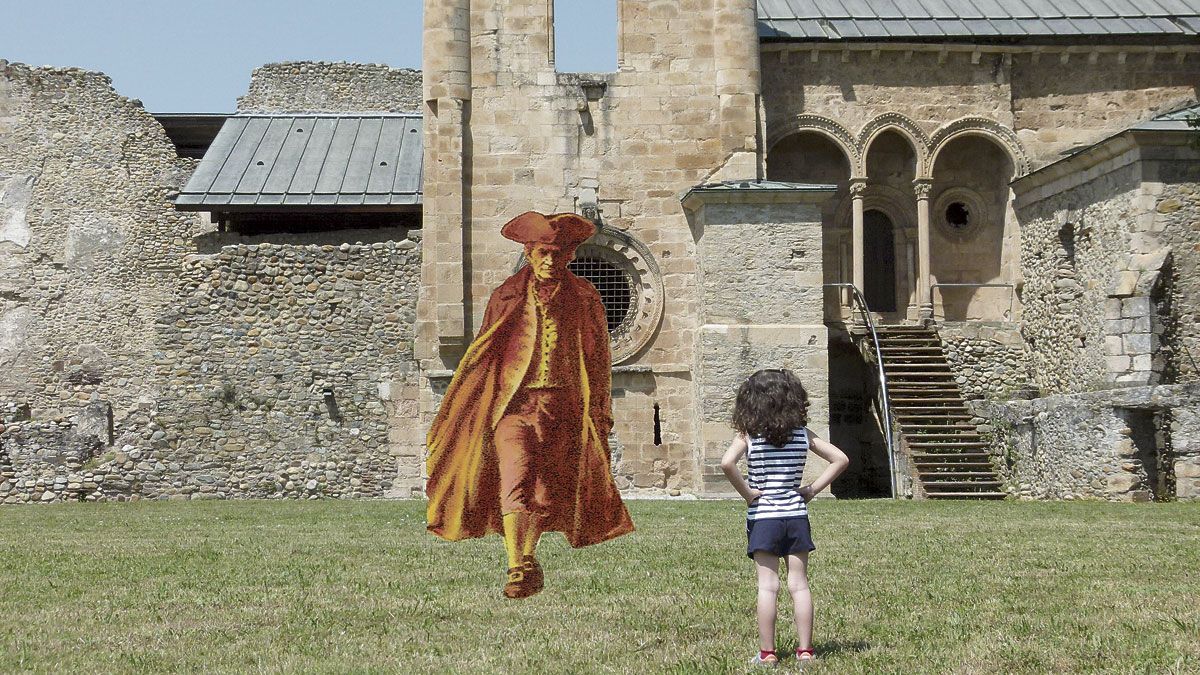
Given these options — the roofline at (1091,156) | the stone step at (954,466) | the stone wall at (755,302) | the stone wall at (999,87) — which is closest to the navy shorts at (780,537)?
the stone wall at (755,302)

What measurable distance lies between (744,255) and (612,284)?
209cm

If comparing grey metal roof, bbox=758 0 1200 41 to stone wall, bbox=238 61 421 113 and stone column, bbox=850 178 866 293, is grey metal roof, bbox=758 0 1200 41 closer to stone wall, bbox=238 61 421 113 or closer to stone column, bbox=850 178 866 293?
stone column, bbox=850 178 866 293

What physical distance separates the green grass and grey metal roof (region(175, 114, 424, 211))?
37.0 feet

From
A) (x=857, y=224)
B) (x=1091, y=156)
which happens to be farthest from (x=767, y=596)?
(x=857, y=224)

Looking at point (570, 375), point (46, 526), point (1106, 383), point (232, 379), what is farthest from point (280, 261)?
point (570, 375)

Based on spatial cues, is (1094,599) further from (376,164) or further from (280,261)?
(376,164)

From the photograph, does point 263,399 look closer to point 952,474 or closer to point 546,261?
point 952,474

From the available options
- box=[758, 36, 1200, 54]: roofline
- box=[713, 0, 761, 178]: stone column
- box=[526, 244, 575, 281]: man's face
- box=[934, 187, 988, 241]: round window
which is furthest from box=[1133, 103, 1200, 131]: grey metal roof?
box=[526, 244, 575, 281]: man's face

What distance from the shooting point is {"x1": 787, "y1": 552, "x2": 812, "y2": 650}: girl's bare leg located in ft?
20.9

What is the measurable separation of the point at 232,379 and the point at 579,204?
619cm

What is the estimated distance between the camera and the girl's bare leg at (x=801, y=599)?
636 cm

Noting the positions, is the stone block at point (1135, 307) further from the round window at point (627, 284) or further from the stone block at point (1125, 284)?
the round window at point (627, 284)

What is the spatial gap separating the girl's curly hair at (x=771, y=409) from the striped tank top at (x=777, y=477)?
0.05 meters

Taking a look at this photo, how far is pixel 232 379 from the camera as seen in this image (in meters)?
22.1
